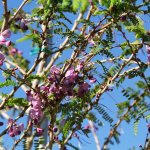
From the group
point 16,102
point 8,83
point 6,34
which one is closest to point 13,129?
point 16,102

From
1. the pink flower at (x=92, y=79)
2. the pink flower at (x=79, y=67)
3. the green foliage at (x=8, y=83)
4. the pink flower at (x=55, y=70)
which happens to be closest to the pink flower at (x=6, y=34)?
the green foliage at (x=8, y=83)

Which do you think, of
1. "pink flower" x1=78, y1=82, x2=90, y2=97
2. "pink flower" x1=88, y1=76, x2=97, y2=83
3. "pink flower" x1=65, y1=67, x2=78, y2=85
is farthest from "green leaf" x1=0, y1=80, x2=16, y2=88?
"pink flower" x1=88, y1=76, x2=97, y2=83

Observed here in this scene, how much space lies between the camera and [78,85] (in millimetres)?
3225

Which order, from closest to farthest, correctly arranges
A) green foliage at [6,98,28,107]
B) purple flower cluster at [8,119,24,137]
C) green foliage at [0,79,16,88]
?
green foliage at [0,79,16,88]
green foliage at [6,98,28,107]
purple flower cluster at [8,119,24,137]

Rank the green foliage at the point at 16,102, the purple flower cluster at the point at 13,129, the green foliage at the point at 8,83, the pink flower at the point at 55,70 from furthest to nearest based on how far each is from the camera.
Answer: the purple flower cluster at the point at 13,129, the pink flower at the point at 55,70, the green foliage at the point at 16,102, the green foliage at the point at 8,83

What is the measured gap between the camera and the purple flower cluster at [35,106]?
304 cm

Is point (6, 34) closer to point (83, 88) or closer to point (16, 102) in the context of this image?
point (16, 102)

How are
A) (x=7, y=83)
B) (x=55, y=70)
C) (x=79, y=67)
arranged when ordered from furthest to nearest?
(x=79, y=67) < (x=55, y=70) < (x=7, y=83)

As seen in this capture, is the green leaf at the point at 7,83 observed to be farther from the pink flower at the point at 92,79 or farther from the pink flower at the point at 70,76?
the pink flower at the point at 92,79

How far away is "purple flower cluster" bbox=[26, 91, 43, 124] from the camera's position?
3045 mm

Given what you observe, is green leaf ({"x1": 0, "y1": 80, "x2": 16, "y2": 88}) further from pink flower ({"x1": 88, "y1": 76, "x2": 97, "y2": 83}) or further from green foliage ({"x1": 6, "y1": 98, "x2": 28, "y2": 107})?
pink flower ({"x1": 88, "y1": 76, "x2": 97, "y2": 83})

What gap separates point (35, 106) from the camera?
10.0 ft

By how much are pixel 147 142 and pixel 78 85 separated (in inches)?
28.9

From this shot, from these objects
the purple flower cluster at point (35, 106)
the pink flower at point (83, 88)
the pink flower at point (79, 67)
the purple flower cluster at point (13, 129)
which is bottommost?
the purple flower cluster at point (13, 129)
